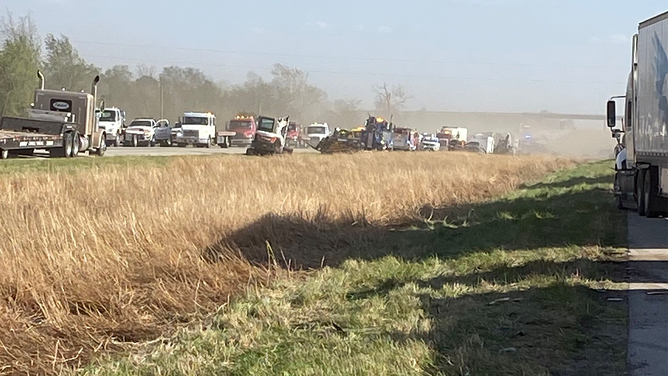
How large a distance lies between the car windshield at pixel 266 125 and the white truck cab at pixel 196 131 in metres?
7.64

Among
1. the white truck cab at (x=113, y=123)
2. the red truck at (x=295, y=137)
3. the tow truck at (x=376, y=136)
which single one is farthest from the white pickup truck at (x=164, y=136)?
the tow truck at (x=376, y=136)

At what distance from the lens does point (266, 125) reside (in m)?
49.1

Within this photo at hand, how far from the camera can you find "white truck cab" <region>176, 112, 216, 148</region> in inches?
2212

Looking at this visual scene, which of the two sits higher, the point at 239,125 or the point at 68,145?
the point at 239,125

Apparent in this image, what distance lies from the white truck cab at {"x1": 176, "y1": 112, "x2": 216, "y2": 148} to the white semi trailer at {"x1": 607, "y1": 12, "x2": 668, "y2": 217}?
39.5 m

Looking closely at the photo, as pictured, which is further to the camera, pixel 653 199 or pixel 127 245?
pixel 653 199

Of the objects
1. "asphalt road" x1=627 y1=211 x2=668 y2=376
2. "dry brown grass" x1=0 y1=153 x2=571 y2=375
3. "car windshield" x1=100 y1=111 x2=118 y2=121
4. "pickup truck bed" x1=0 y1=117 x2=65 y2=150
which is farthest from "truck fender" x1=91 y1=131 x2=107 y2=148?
"asphalt road" x1=627 y1=211 x2=668 y2=376

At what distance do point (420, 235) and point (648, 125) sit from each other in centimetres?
464

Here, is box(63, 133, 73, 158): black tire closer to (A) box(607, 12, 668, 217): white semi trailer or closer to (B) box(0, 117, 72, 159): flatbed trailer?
(B) box(0, 117, 72, 159): flatbed trailer

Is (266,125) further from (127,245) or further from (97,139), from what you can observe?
(127,245)

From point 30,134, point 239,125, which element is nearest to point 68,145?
point 30,134

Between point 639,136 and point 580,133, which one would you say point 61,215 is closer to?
point 639,136

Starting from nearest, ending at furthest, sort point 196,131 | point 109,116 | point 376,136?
1. point 109,116
2. point 196,131
3. point 376,136

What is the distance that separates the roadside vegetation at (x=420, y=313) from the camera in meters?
6.71
